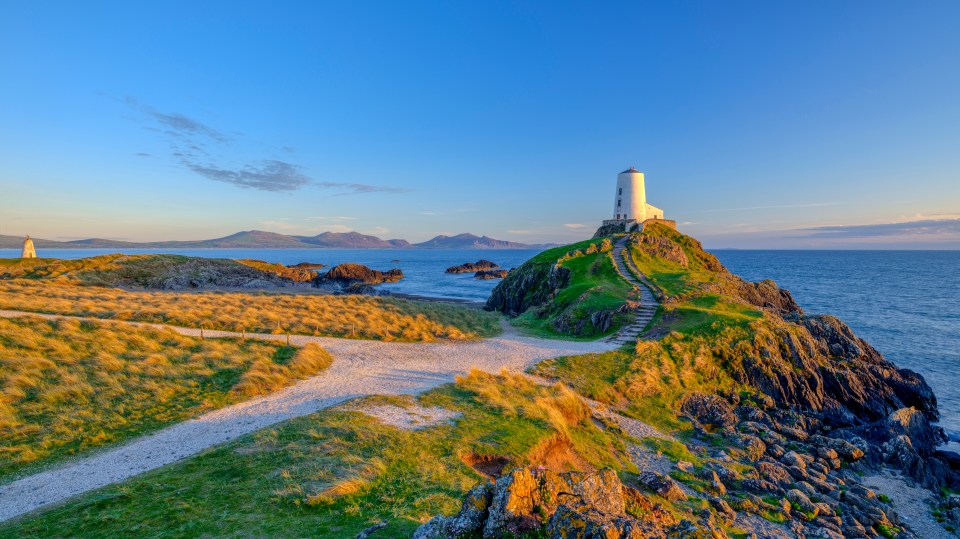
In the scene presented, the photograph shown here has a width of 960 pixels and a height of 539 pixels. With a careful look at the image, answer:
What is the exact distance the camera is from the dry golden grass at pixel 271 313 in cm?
2916

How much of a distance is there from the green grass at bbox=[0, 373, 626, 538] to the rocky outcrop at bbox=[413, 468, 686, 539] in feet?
5.43

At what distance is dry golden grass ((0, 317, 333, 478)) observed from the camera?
13.4 metres

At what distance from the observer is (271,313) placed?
32688 mm

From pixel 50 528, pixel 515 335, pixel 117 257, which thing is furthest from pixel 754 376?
pixel 117 257

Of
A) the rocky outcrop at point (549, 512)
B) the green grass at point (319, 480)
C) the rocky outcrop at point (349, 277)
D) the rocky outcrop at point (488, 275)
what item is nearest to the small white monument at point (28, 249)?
the rocky outcrop at point (349, 277)

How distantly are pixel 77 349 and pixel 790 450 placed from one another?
34396 millimetres

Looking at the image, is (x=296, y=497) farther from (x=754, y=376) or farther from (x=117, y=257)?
(x=117, y=257)

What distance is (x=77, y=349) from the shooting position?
67.4 feet

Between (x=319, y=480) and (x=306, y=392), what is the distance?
25.8 ft

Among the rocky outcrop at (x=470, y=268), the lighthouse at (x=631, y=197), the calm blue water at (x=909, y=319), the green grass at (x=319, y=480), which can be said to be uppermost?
the lighthouse at (x=631, y=197)

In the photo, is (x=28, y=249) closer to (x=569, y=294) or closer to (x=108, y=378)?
(x=108, y=378)

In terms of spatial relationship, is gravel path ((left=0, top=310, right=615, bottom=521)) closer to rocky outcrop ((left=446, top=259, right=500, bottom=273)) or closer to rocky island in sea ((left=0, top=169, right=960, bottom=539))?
rocky island in sea ((left=0, top=169, right=960, bottom=539))

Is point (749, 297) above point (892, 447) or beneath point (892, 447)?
above

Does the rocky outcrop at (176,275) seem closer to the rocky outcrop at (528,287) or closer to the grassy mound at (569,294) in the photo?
the rocky outcrop at (528,287)
